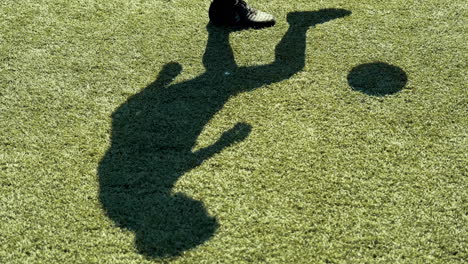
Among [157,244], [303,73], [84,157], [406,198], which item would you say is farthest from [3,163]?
[406,198]

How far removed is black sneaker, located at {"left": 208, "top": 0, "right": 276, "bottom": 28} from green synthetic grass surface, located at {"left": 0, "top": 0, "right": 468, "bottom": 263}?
11 cm

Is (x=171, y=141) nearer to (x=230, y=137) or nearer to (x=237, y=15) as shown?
(x=230, y=137)

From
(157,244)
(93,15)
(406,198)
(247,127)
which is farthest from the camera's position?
(93,15)

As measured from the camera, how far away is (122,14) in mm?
5234

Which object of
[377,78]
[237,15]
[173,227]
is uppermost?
[237,15]

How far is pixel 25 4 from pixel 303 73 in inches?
123

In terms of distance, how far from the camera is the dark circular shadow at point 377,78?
4.26m

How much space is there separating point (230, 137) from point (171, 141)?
0.45m

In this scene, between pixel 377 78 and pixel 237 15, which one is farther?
pixel 237 15

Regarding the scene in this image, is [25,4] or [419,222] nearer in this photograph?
[419,222]

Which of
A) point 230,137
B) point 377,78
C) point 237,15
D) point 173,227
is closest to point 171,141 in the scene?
point 230,137

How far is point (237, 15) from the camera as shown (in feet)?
16.2

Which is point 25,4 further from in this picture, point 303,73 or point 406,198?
point 406,198

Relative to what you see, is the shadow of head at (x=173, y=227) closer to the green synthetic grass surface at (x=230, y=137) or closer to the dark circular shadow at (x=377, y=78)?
the green synthetic grass surface at (x=230, y=137)
